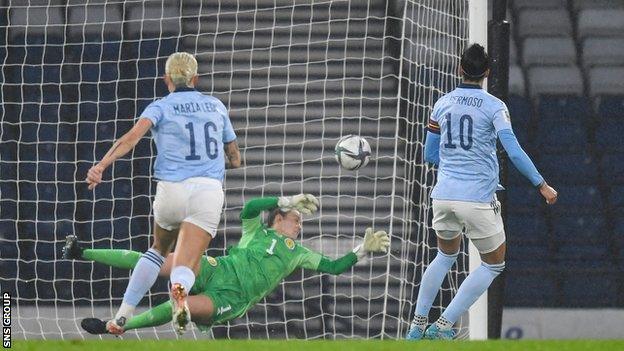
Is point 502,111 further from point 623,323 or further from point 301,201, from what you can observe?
point 623,323

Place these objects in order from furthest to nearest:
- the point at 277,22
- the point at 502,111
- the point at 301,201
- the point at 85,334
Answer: the point at 277,22, the point at 85,334, the point at 301,201, the point at 502,111

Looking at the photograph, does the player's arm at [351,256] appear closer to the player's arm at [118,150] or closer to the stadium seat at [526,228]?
the player's arm at [118,150]

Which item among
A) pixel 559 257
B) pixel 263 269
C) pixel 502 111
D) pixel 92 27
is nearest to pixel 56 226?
pixel 92 27

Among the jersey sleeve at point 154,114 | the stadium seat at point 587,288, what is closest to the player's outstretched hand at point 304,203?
the jersey sleeve at point 154,114

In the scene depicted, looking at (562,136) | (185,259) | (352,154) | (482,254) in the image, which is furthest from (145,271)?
(562,136)

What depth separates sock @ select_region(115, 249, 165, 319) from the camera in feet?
25.3

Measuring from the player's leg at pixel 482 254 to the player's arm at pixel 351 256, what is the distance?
0.98 metres

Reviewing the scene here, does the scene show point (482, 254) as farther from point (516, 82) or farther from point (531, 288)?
point (516, 82)

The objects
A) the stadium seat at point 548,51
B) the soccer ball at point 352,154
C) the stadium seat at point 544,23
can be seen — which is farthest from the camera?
the stadium seat at point 544,23

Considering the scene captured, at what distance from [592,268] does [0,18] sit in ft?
16.0

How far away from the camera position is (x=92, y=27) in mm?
11883

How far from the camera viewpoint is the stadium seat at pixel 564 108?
12312 millimetres

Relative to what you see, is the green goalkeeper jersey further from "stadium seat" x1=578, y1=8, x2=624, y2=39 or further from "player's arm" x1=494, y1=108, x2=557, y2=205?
"stadium seat" x1=578, y1=8, x2=624, y2=39

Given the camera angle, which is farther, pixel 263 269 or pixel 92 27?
pixel 92 27
